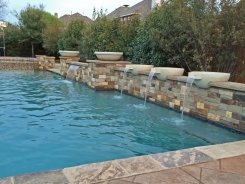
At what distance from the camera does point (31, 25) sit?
2281 centimetres

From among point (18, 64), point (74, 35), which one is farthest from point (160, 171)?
point (18, 64)

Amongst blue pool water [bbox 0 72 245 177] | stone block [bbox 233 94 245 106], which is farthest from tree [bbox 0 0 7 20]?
stone block [bbox 233 94 245 106]

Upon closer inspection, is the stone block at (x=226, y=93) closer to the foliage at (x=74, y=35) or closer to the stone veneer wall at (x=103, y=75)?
the stone veneer wall at (x=103, y=75)

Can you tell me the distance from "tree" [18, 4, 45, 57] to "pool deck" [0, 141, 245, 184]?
2181 centimetres

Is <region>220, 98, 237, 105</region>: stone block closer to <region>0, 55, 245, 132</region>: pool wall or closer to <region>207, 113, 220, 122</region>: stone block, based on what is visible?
<region>0, 55, 245, 132</region>: pool wall

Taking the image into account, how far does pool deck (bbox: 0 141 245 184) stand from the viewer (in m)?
2.46

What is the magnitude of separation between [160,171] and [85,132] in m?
2.31

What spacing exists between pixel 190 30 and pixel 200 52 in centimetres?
60

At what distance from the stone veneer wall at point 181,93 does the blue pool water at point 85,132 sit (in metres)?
0.22

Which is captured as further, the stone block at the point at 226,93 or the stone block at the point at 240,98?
the stone block at the point at 226,93

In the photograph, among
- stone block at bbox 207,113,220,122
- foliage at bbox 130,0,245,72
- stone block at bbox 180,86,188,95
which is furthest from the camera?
foliage at bbox 130,0,245,72

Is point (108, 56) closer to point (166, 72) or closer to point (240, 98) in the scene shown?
point (166, 72)

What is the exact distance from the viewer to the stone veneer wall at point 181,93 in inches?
193

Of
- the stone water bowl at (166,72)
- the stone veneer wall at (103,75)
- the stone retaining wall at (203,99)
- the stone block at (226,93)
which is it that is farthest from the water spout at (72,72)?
the stone block at (226,93)
